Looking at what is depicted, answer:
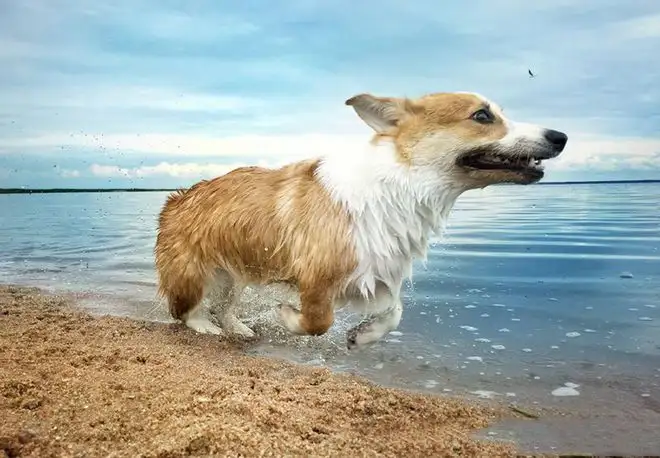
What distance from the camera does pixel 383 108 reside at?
536 cm

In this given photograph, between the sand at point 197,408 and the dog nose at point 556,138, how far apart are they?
6.39ft

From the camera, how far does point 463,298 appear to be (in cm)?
885

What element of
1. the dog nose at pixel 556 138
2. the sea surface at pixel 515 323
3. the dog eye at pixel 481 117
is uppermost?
the dog eye at pixel 481 117

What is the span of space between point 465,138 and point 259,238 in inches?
75.1

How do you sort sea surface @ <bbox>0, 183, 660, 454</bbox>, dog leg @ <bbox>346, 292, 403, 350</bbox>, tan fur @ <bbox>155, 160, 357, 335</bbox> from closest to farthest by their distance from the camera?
sea surface @ <bbox>0, 183, 660, 454</bbox>
tan fur @ <bbox>155, 160, 357, 335</bbox>
dog leg @ <bbox>346, 292, 403, 350</bbox>

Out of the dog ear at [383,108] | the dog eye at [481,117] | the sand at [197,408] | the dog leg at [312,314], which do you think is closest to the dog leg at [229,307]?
the sand at [197,408]

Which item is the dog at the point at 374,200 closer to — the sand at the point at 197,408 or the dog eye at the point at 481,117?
the dog eye at the point at 481,117

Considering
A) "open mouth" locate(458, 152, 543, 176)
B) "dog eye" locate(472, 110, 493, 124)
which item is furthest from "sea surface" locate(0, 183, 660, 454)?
"dog eye" locate(472, 110, 493, 124)

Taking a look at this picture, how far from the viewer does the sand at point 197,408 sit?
3594 mm

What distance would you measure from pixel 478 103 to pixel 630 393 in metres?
2.48

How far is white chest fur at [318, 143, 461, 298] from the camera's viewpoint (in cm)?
532

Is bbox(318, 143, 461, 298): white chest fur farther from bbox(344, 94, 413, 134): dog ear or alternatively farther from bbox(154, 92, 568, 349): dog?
bbox(344, 94, 413, 134): dog ear

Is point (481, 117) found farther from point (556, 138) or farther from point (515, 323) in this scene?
point (515, 323)

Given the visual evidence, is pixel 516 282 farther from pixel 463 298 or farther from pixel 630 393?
pixel 630 393
